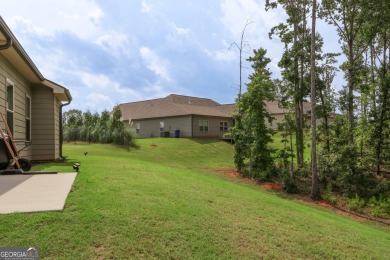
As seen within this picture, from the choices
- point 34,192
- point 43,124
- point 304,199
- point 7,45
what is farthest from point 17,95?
point 304,199

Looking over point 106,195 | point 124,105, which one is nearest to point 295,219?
point 106,195

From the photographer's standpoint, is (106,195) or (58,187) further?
(58,187)

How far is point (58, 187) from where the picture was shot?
237 inches

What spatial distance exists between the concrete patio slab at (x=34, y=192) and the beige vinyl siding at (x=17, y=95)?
2595 mm

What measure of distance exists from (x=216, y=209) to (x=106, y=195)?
1821 mm

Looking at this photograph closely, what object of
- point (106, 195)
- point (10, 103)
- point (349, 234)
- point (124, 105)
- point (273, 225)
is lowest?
point (349, 234)

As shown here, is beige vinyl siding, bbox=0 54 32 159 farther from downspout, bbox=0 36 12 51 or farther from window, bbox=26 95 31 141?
downspout, bbox=0 36 12 51

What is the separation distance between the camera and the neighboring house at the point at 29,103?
9.25 m

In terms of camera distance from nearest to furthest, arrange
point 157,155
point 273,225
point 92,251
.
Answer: point 92,251 < point 273,225 < point 157,155

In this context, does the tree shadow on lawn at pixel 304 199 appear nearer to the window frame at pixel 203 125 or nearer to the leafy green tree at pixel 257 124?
the leafy green tree at pixel 257 124

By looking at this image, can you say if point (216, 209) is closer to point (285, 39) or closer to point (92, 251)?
point (92, 251)

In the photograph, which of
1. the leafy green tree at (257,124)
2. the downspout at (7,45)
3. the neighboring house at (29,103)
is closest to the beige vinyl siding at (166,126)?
the leafy green tree at (257,124)

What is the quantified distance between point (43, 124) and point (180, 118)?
977 inches

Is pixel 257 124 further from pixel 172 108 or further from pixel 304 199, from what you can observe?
pixel 172 108
